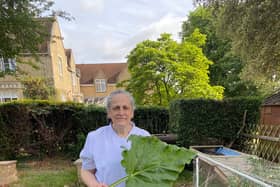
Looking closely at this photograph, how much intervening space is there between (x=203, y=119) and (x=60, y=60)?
52.9 ft

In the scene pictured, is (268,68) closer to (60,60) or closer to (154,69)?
(154,69)

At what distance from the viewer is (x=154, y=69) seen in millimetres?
10828

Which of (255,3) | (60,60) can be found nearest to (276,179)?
(255,3)

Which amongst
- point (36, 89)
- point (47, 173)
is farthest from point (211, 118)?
point (36, 89)

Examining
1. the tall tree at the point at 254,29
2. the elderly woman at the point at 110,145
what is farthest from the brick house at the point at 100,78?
the elderly woman at the point at 110,145

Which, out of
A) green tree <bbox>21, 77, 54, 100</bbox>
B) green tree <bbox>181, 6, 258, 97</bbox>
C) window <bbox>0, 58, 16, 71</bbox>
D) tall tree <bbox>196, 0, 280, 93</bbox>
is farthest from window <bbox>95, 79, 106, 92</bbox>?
tall tree <bbox>196, 0, 280, 93</bbox>

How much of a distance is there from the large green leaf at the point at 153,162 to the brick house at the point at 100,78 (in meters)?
24.0

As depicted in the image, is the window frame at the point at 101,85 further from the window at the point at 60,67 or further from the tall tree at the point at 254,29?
the tall tree at the point at 254,29

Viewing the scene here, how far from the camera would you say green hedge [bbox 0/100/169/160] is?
254 inches

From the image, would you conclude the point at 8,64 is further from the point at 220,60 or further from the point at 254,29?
the point at 220,60

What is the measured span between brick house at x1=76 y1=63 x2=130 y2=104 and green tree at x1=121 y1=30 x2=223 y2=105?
535 inches

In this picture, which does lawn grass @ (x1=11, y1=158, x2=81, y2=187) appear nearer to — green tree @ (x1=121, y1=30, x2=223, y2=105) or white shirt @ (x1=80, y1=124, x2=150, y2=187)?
white shirt @ (x1=80, y1=124, x2=150, y2=187)

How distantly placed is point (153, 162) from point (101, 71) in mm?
25428

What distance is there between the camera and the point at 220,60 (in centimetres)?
1555
